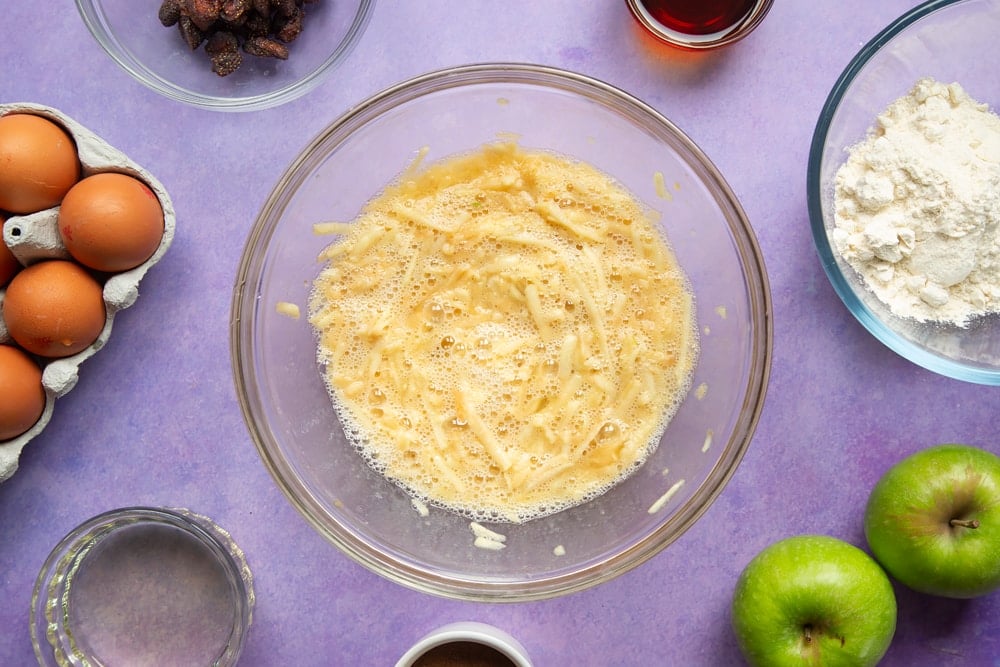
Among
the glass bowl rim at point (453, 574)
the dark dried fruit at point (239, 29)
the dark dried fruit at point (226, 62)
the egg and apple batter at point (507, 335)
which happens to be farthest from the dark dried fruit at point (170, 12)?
the egg and apple batter at point (507, 335)

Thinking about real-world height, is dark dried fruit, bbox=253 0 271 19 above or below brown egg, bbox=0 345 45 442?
above

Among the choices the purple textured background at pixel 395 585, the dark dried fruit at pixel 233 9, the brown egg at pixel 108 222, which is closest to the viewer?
the brown egg at pixel 108 222

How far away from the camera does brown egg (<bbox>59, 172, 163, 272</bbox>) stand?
165 centimetres

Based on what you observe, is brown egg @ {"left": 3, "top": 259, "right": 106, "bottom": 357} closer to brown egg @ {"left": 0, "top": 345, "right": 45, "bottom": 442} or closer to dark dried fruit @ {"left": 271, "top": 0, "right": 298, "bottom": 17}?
brown egg @ {"left": 0, "top": 345, "right": 45, "bottom": 442}

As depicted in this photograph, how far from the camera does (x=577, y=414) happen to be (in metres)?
1.76

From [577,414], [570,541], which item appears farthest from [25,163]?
[570,541]

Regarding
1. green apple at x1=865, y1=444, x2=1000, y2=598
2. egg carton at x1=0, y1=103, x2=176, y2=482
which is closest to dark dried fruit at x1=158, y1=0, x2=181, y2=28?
egg carton at x1=0, y1=103, x2=176, y2=482

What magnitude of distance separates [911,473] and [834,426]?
0.20 m

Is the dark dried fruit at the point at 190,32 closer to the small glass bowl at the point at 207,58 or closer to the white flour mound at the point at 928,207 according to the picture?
the small glass bowl at the point at 207,58

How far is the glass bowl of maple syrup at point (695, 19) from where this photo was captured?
1828 mm

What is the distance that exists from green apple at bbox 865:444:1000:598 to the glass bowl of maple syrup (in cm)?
98

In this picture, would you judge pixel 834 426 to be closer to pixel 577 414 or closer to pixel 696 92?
pixel 577 414

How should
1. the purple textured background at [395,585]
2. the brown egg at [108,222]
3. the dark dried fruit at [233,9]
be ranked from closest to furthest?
1. the brown egg at [108,222]
2. the dark dried fruit at [233,9]
3. the purple textured background at [395,585]

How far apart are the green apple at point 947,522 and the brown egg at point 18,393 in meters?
1.75
